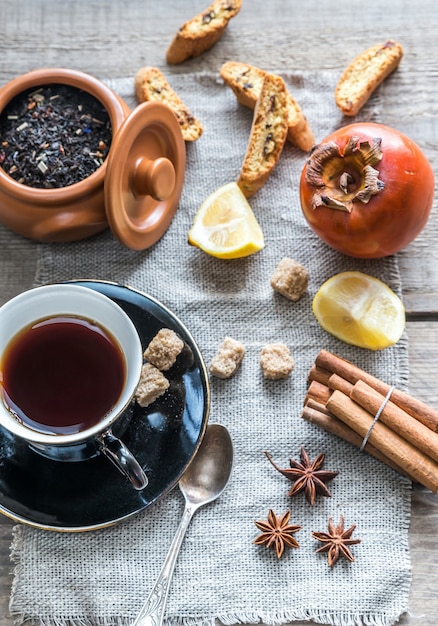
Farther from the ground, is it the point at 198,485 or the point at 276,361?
the point at 276,361

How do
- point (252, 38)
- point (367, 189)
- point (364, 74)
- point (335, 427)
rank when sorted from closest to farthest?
1. point (367, 189)
2. point (335, 427)
3. point (364, 74)
4. point (252, 38)

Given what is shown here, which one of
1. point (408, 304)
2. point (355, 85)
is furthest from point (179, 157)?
point (408, 304)

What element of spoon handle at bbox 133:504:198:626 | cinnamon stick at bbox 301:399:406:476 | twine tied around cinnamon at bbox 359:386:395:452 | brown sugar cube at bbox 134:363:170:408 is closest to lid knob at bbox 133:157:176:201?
brown sugar cube at bbox 134:363:170:408

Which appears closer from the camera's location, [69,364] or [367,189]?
[69,364]

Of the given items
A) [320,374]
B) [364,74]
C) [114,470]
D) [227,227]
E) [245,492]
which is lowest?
[245,492]

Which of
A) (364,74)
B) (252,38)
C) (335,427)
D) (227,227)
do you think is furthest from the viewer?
(252,38)

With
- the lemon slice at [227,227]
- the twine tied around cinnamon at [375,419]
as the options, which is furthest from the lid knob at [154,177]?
the twine tied around cinnamon at [375,419]

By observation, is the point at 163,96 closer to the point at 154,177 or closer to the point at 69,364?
the point at 154,177

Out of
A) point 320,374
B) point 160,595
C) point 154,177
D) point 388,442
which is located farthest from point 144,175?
point 160,595

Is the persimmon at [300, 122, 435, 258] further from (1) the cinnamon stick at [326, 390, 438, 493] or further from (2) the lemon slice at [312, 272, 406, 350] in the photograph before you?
(1) the cinnamon stick at [326, 390, 438, 493]
